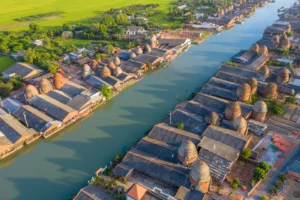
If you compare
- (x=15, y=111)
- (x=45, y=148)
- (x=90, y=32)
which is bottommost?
(x=45, y=148)

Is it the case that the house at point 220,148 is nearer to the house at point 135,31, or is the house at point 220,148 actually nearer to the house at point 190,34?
the house at point 190,34

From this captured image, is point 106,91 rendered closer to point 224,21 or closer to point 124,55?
point 124,55

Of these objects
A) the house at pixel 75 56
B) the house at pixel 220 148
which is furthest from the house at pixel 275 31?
the house at pixel 75 56

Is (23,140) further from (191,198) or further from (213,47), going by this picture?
(213,47)

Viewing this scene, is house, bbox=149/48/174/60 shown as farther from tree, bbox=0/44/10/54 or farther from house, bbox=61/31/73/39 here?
tree, bbox=0/44/10/54

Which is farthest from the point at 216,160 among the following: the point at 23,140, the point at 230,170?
the point at 23,140

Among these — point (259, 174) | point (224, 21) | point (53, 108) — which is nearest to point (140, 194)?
point (259, 174)

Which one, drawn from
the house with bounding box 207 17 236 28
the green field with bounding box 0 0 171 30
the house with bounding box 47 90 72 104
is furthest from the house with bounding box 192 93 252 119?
the green field with bounding box 0 0 171 30
